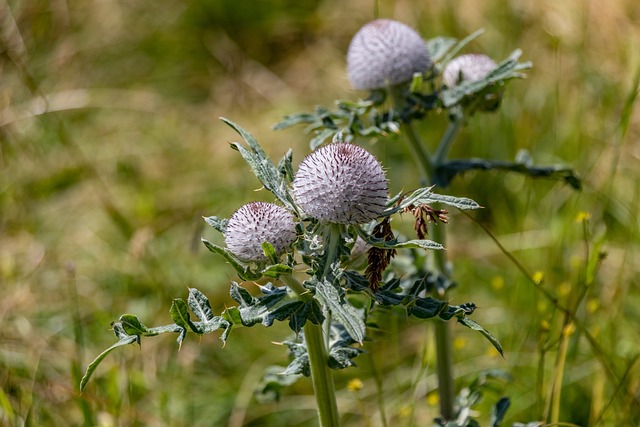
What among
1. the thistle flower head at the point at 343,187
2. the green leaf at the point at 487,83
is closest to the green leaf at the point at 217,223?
the thistle flower head at the point at 343,187

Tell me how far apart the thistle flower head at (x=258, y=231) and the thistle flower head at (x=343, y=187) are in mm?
67

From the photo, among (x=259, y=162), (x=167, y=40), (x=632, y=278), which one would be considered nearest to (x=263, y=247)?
(x=259, y=162)

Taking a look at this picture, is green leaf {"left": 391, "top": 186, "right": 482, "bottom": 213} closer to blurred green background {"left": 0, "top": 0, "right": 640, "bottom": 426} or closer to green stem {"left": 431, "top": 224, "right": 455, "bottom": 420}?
green stem {"left": 431, "top": 224, "right": 455, "bottom": 420}

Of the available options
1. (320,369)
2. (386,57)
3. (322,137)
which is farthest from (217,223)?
(386,57)

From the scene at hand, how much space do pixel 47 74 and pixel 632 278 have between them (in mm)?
4558

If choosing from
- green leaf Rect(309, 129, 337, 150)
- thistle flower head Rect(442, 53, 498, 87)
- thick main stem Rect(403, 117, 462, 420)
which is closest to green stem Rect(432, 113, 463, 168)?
thick main stem Rect(403, 117, 462, 420)

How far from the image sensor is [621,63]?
17.6 ft

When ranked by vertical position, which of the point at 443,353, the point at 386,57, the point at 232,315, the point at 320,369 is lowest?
the point at 443,353

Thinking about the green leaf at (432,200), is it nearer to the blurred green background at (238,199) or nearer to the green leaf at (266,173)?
the green leaf at (266,173)

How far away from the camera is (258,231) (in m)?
1.83

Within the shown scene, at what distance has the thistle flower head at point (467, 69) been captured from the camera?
2682 millimetres

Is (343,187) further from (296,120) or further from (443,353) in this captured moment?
(443,353)

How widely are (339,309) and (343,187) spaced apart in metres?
0.29

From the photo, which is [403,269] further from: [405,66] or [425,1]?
[425,1]
